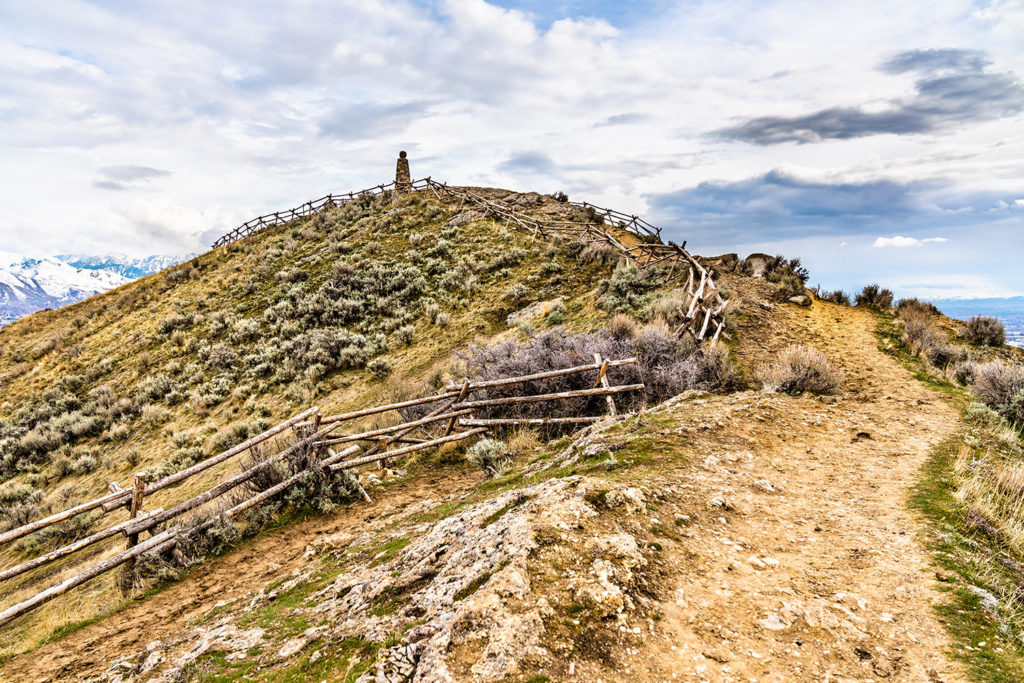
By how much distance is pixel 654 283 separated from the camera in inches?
678

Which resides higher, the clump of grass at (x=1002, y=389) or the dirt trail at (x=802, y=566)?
the clump of grass at (x=1002, y=389)

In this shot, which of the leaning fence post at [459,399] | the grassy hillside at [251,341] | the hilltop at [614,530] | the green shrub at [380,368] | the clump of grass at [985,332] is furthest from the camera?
the green shrub at [380,368]

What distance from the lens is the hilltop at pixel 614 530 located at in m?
3.29

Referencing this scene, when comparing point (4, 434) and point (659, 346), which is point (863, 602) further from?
point (4, 434)

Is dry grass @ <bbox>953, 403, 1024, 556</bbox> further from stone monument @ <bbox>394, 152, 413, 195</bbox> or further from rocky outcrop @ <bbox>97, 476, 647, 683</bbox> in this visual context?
stone monument @ <bbox>394, 152, 413, 195</bbox>

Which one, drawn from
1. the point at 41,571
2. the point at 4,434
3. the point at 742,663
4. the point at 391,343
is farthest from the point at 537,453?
the point at 4,434

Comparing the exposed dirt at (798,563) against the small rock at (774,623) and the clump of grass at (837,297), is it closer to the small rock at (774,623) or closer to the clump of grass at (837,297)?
the small rock at (774,623)

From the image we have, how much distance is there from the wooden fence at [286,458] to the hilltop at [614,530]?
1.40 ft

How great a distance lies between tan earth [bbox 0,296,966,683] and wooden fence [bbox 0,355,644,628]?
86cm


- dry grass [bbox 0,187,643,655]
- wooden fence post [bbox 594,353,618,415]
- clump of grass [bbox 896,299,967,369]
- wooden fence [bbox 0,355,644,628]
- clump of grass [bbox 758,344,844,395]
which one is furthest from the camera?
dry grass [bbox 0,187,643,655]

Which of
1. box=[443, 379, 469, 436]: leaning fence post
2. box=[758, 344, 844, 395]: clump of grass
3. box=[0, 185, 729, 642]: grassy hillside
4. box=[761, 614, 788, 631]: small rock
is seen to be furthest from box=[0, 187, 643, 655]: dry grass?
box=[761, 614, 788, 631]: small rock

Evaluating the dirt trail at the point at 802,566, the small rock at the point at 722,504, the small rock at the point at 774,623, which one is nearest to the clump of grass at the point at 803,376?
the dirt trail at the point at 802,566

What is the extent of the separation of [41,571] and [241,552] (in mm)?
6040

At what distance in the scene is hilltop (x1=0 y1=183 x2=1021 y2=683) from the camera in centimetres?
329
